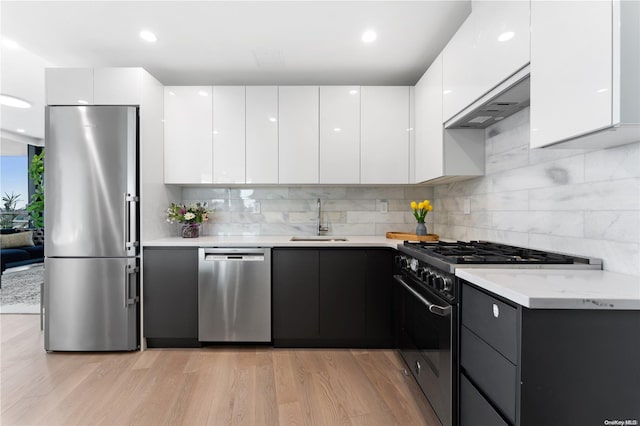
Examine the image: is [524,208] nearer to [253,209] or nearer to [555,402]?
[555,402]

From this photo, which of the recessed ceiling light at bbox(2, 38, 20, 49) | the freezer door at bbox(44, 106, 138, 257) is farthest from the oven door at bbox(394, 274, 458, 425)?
the recessed ceiling light at bbox(2, 38, 20, 49)

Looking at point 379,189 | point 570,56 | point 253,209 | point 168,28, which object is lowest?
point 253,209

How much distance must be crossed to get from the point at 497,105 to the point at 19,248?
7.49 m

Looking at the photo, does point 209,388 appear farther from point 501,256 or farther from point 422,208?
point 422,208

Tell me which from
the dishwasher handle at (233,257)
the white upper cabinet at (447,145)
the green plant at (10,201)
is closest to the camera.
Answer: the white upper cabinet at (447,145)

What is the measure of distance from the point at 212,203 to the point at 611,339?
3.26 metres

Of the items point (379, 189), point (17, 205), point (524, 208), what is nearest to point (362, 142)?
point (379, 189)

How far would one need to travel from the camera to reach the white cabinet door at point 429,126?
252 centimetres

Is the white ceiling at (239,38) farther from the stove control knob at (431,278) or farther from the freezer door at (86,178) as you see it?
the stove control knob at (431,278)

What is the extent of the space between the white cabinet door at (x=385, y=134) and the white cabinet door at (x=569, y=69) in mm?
1750

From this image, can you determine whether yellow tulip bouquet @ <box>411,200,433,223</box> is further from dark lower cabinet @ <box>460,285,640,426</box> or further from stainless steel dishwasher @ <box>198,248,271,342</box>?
dark lower cabinet @ <box>460,285,640,426</box>

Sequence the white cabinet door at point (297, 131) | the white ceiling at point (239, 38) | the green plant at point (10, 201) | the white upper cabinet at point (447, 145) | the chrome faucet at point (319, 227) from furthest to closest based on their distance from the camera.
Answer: the green plant at point (10, 201)
the chrome faucet at point (319, 227)
the white cabinet door at point (297, 131)
the white upper cabinet at point (447, 145)
the white ceiling at point (239, 38)

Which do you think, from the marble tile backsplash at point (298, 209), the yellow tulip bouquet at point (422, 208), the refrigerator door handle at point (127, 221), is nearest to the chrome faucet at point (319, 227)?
the marble tile backsplash at point (298, 209)

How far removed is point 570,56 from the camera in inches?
46.8
